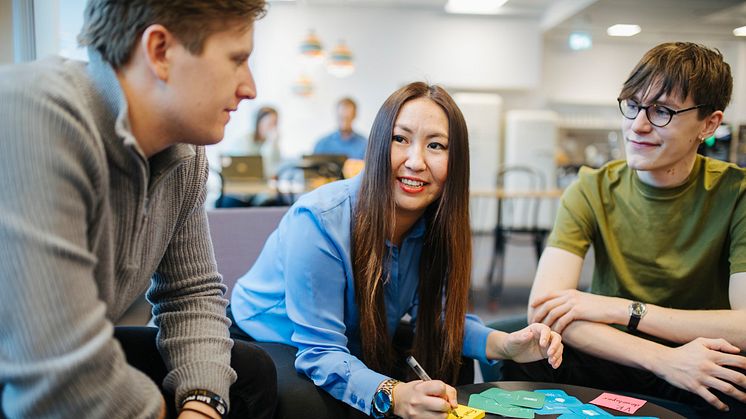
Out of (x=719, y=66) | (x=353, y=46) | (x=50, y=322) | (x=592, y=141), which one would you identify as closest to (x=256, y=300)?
(x=50, y=322)

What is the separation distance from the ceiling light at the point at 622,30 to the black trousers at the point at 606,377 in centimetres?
727

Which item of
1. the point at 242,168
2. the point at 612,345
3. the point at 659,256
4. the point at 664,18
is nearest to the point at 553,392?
the point at 612,345

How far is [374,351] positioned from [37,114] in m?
0.95

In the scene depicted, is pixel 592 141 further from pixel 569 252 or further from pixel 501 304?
pixel 569 252

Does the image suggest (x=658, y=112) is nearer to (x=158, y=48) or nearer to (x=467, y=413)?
(x=467, y=413)

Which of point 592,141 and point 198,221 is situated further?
point 592,141

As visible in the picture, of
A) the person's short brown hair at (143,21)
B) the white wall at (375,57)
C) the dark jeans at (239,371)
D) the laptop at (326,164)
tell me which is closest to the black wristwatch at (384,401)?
the dark jeans at (239,371)

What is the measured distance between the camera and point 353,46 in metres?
8.28

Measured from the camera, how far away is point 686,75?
1.57 meters

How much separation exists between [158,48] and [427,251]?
906mm

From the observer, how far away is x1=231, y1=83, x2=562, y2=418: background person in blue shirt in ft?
4.48

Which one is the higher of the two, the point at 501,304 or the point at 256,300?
the point at 256,300

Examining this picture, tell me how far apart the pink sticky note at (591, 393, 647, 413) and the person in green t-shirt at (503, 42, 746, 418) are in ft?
0.68

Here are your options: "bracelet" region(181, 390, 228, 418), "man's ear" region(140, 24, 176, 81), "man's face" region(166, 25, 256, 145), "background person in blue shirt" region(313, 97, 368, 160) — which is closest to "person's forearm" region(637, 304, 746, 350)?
"bracelet" region(181, 390, 228, 418)
